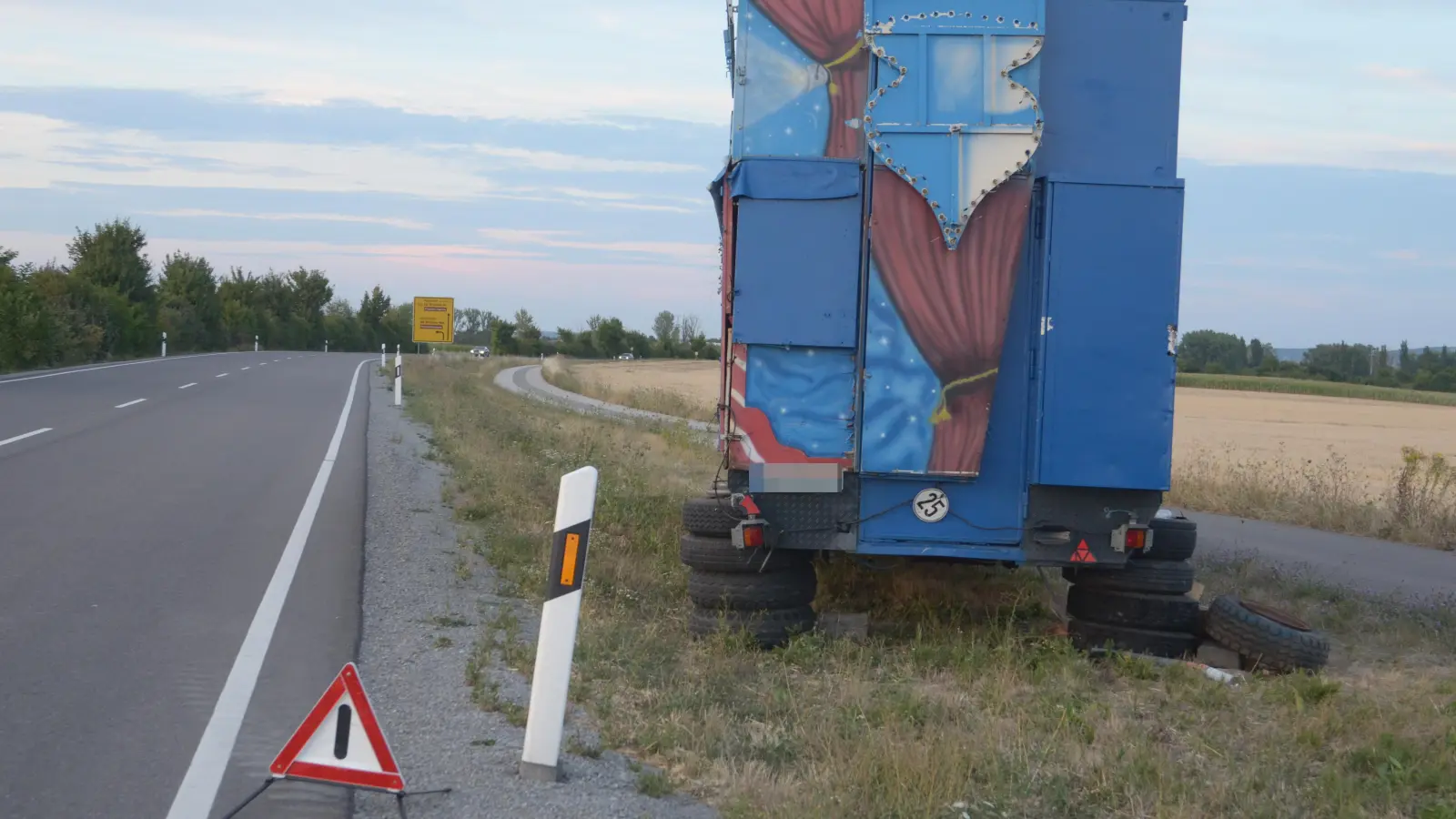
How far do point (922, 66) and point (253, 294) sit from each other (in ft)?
289

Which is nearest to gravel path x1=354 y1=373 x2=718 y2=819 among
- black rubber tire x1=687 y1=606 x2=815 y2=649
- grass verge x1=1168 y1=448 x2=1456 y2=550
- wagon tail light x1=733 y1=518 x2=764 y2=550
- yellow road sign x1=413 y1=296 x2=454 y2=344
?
black rubber tire x1=687 y1=606 x2=815 y2=649

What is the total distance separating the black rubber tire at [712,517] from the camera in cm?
731

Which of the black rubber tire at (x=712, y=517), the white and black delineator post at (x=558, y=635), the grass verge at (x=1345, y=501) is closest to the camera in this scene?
the white and black delineator post at (x=558, y=635)

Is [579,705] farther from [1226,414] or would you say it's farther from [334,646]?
[1226,414]

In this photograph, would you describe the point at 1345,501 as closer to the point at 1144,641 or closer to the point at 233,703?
the point at 1144,641

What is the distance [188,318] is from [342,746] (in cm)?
6671

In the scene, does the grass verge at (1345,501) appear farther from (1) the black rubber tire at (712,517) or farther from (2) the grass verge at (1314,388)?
(2) the grass verge at (1314,388)

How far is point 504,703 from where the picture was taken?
5.88 meters

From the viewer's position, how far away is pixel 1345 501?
51.1 ft

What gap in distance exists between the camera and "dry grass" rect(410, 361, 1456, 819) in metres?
4.88

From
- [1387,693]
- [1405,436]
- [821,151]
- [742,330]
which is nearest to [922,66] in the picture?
[821,151]

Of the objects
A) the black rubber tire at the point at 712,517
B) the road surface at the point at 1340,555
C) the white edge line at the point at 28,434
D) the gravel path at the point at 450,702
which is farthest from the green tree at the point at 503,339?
the black rubber tire at the point at 712,517

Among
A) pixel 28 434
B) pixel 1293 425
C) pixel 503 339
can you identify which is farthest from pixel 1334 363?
pixel 28 434

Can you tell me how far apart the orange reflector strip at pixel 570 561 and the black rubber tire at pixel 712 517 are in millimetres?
2399
